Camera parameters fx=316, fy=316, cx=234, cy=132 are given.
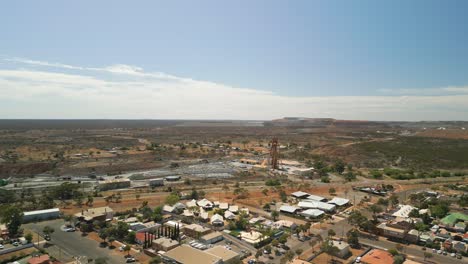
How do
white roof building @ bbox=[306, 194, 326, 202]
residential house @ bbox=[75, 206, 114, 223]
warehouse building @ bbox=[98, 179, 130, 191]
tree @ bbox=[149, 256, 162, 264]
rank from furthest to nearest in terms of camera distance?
warehouse building @ bbox=[98, 179, 130, 191]
white roof building @ bbox=[306, 194, 326, 202]
residential house @ bbox=[75, 206, 114, 223]
tree @ bbox=[149, 256, 162, 264]

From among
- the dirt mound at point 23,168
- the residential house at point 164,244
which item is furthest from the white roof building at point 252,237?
the dirt mound at point 23,168

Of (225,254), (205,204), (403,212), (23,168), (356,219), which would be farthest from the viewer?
(23,168)


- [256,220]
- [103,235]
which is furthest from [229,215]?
[103,235]

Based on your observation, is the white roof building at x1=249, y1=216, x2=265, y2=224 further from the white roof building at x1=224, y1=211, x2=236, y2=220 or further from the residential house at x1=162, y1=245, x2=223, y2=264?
the residential house at x1=162, y1=245, x2=223, y2=264

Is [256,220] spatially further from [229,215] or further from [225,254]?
[225,254]

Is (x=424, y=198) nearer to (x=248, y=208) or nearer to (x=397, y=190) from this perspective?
(x=397, y=190)

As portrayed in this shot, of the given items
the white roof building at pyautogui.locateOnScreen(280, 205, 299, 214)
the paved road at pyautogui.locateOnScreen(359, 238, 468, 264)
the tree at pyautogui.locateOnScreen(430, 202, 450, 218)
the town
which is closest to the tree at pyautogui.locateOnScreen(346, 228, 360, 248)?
the town
